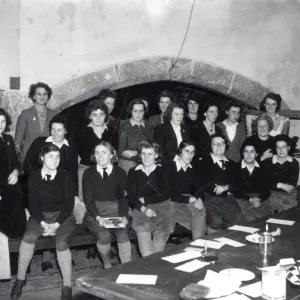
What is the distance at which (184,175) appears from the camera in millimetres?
5691

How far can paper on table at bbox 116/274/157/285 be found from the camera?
3.08 meters

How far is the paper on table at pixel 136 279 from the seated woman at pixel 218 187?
2581 millimetres

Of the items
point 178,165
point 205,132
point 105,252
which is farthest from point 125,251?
point 205,132

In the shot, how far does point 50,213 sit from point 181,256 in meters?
1.83

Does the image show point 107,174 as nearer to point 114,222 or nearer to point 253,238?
point 114,222

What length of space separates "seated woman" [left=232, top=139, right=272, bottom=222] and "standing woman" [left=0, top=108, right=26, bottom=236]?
2303mm

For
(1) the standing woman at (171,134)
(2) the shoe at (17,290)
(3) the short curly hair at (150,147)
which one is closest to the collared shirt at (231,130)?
(1) the standing woman at (171,134)

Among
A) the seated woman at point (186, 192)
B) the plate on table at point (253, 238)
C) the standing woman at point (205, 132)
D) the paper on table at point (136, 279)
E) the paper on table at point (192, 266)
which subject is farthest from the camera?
the standing woman at point (205, 132)

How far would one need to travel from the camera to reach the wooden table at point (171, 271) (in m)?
2.95

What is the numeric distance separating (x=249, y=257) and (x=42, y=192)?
7.25 feet

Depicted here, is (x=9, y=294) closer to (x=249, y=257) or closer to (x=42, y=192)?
(x=42, y=192)

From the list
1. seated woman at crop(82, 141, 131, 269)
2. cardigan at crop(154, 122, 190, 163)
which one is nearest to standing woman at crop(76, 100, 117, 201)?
seated woman at crop(82, 141, 131, 269)

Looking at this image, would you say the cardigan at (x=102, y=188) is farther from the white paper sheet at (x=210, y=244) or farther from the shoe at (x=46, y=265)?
the white paper sheet at (x=210, y=244)

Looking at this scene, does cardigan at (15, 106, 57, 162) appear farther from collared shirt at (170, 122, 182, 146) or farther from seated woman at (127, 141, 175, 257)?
collared shirt at (170, 122, 182, 146)
